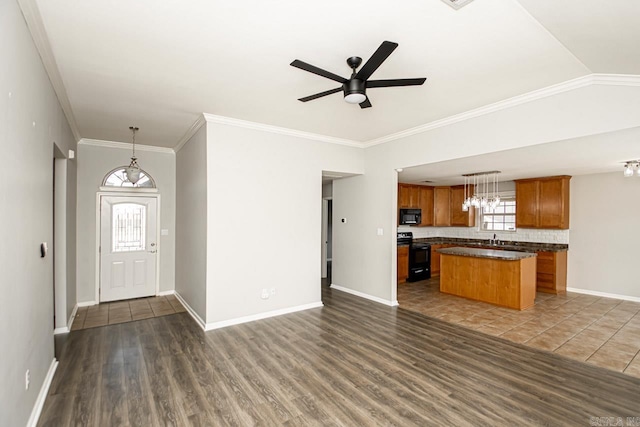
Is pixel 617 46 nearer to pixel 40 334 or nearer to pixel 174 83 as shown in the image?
pixel 174 83

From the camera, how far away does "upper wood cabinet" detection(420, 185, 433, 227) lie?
800cm

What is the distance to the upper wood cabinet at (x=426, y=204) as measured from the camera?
800 cm

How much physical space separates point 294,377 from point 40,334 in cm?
215

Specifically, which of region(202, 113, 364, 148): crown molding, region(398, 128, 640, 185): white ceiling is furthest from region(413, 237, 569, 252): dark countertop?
region(202, 113, 364, 148): crown molding

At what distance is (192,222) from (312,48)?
3.33 meters

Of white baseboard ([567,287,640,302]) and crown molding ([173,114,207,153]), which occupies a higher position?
crown molding ([173,114,207,153])

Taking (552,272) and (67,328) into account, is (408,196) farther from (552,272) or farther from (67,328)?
(67,328)

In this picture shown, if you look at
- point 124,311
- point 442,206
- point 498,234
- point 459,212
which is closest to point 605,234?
point 498,234

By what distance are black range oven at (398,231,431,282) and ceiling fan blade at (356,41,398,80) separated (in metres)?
5.20

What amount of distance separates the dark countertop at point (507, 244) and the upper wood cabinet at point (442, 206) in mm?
447

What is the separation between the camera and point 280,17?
215cm

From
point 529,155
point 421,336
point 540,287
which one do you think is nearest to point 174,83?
point 421,336

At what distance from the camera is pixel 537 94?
131 inches

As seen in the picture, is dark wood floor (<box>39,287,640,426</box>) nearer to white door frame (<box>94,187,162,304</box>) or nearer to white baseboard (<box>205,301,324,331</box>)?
white baseboard (<box>205,301,324,331</box>)
